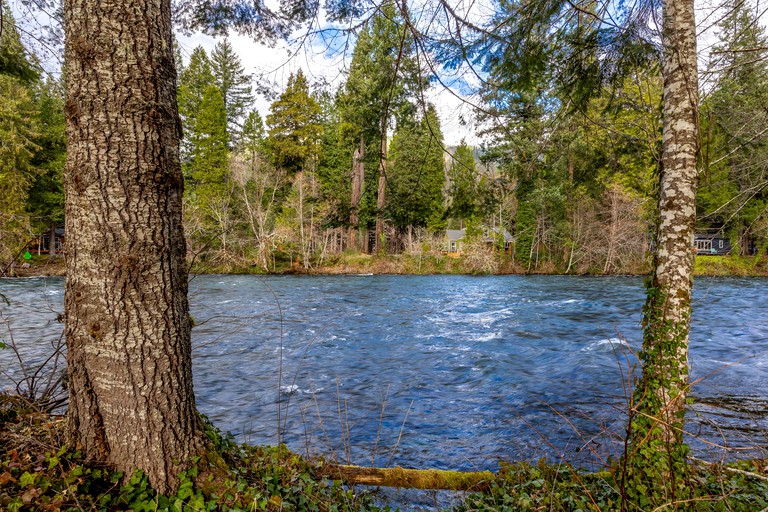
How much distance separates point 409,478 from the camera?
3422 mm

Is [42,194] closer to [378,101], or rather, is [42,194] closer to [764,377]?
[378,101]

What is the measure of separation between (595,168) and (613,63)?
1.35m

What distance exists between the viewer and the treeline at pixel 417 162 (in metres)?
3.89

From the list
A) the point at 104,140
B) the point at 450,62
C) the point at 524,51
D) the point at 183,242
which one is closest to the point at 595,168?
the point at 524,51

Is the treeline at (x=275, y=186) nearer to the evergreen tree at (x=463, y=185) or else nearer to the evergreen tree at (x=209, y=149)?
the evergreen tree at (x=209, y=149)

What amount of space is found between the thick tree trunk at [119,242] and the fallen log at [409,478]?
139 cm

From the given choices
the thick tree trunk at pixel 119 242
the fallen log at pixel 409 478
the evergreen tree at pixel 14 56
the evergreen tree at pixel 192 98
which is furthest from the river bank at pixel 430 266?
the thick tree trunk at pixel 119 242

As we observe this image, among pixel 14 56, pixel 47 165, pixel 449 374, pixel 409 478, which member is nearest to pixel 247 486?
pixel 409 478

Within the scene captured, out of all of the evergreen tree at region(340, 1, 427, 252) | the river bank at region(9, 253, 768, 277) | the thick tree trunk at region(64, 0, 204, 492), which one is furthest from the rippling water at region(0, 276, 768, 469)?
the river bank at region(9, 253, 768, 277)

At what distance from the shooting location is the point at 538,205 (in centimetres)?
3384

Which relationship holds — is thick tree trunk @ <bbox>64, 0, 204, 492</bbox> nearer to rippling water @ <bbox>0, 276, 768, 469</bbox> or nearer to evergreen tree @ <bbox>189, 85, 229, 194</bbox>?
rippling water @ <bbox>0, 276, 768, 469</bbox>

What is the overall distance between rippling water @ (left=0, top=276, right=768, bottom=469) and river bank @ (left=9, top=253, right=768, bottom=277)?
1346cm

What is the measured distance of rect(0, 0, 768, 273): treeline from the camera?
153 inches

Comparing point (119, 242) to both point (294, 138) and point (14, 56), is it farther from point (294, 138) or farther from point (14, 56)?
point (294, 138)
